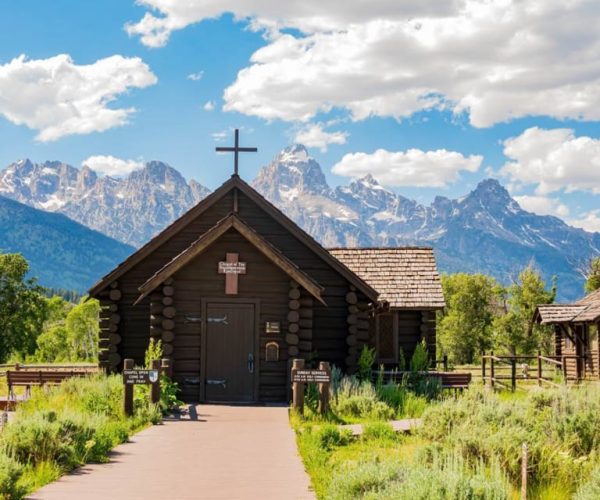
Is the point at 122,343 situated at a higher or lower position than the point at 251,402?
higher

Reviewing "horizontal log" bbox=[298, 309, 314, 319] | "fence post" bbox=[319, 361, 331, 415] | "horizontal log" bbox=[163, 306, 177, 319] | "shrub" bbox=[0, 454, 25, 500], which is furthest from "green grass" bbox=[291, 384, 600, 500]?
"horizontal log" bbox=[163, 306, 177, 319]

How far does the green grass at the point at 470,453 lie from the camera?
8.33 metres

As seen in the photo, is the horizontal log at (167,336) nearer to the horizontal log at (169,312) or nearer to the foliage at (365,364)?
the horizontal log at (169,312)

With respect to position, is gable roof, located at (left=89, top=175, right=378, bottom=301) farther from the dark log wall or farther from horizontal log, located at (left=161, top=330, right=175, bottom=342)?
horizontal log, located at (left=161, top=330, right=175, bottom=342)

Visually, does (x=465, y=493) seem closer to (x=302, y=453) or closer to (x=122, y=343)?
(x=302, y=453)

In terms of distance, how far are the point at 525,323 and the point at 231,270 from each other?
1995 inches

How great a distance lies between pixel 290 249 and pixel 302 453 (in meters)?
11.5

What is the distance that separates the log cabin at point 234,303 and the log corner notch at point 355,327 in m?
0.03

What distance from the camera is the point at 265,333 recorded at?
2144cm

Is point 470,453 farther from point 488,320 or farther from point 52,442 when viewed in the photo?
point 488,320

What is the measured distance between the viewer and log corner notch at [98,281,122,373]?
23125 mm

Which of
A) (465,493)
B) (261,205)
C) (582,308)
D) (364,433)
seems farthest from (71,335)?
(465,493)

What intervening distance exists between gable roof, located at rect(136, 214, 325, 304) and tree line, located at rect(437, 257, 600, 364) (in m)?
47.1

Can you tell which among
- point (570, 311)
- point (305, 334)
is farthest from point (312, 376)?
point (570, 311)
